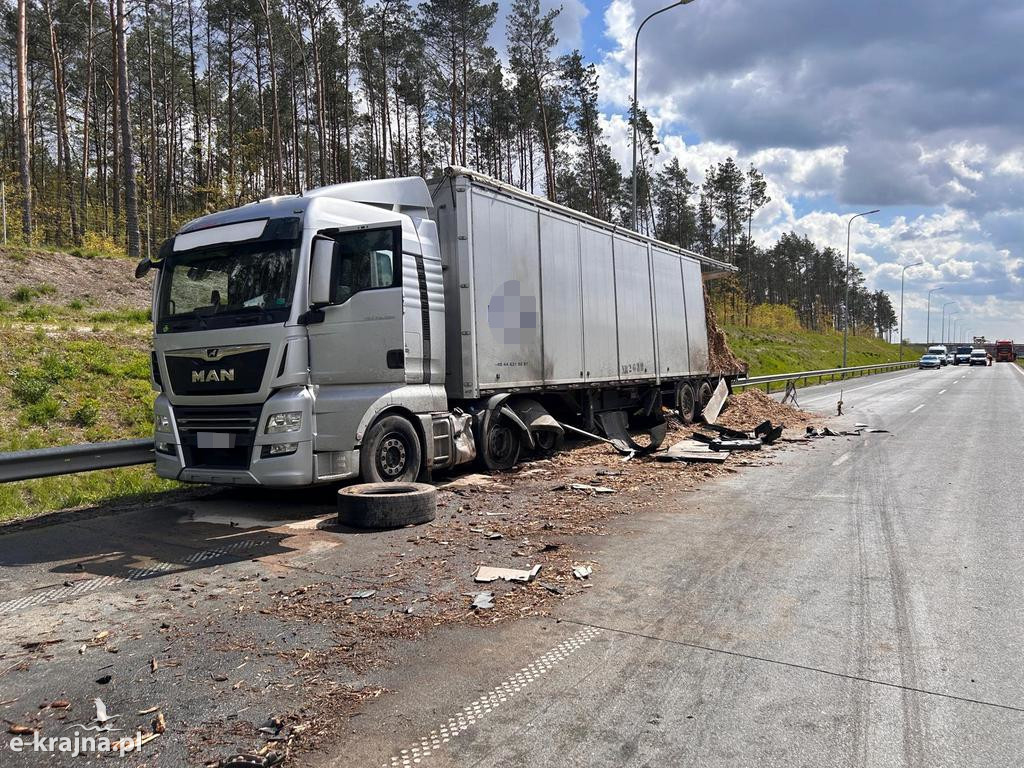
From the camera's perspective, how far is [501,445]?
10.0m

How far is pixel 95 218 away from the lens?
89.0 ft

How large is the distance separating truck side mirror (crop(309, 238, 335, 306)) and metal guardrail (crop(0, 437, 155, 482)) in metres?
3.00

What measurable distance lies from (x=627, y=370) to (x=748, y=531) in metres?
6.60

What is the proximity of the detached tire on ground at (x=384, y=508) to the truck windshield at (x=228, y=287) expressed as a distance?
1990 millimetres

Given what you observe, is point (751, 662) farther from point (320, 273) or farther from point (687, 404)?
point (687, 404)

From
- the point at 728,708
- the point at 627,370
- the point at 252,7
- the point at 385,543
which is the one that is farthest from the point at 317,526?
the point at 252,7

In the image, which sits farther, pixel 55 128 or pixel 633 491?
pixel 55 128

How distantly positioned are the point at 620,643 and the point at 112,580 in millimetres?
3916

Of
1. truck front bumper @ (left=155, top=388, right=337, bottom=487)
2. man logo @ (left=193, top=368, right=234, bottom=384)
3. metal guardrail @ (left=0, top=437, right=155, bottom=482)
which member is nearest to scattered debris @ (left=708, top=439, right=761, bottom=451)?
truck front bumper @ (left=155, top=388, right=337, bottom=487)

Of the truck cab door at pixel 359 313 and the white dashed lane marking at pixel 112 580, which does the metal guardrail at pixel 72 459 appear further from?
the truck cab door at pixel 359 313

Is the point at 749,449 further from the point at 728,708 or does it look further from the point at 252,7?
the point at 252,7

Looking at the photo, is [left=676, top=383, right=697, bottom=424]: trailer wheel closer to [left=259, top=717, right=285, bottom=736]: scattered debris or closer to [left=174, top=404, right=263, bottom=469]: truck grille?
[left=174, top=404, right=263, bottom=469]: truck grille

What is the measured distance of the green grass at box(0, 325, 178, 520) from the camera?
30.8ft

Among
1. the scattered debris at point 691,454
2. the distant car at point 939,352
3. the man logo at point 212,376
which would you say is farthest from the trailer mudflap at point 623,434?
the distant car at point 939,352
